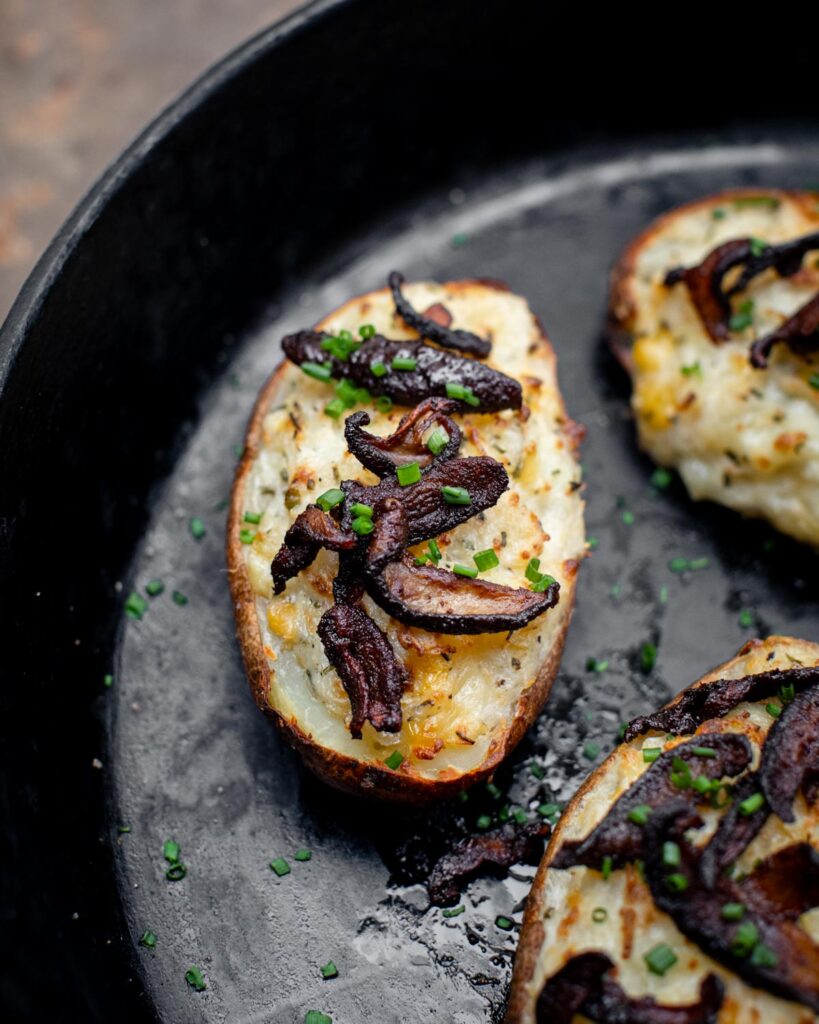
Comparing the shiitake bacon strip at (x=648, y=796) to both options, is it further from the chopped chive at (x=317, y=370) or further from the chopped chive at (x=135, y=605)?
the chopped chive at (x=135, y=605)

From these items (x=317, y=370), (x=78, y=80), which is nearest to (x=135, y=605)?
(x=317, y=370)

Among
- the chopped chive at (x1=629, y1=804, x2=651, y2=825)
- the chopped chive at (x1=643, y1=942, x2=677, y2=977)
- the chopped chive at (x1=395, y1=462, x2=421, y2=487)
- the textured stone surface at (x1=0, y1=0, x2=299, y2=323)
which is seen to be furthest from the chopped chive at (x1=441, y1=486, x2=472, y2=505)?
the textured stone surface at (x1=0, y1=0, x2=299, y2=323)

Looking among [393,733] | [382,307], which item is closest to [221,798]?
[393,733]

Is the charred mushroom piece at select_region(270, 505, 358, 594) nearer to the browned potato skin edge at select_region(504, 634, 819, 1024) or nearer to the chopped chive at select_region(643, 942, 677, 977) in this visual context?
the browned potato skin edge at select_region(504, 634, 819, 1024)

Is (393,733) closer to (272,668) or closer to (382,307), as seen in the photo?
(272,668)

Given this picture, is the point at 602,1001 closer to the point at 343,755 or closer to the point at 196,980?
the point at 343,755
